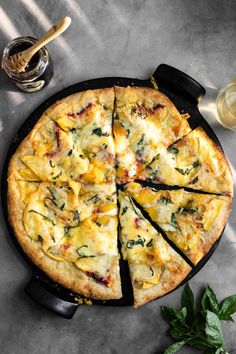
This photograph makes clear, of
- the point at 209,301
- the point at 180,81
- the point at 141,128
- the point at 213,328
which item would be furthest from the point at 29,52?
the point at 213,328

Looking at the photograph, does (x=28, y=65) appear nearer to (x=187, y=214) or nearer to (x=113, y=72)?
(x=113, y=72)

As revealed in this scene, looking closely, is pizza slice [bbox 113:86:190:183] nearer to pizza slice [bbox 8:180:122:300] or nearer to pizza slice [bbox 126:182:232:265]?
pizza slice [bbox 126:182:232:265]

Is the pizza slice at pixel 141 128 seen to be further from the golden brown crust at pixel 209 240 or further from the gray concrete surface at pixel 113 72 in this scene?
the golden brown crust at pixel 209 240

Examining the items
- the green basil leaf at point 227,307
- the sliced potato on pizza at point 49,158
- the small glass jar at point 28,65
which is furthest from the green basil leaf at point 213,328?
the small glass jar at point 28,65

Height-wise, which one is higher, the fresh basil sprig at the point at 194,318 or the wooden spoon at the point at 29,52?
the wooden spoon at the point at 29,52

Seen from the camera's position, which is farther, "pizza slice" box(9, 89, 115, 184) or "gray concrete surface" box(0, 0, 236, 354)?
"gray concrete surface" box(0, 0, 236, 354)

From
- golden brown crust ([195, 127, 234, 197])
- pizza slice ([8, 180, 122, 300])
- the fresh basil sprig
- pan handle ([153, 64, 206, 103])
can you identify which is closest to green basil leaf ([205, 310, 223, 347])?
the fresh basil sprig
